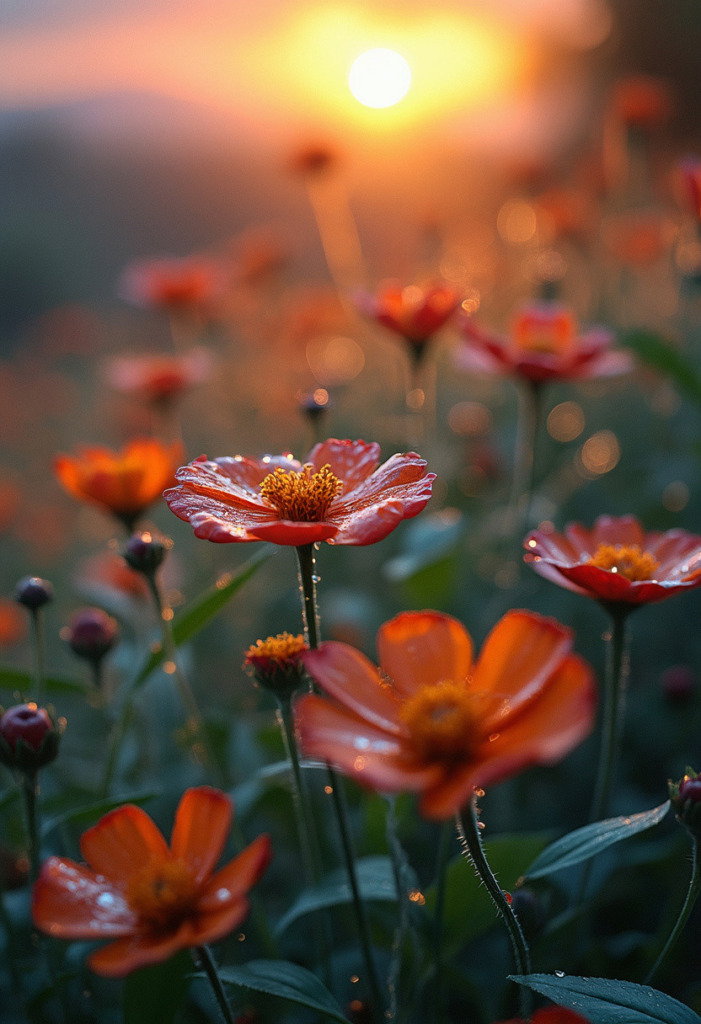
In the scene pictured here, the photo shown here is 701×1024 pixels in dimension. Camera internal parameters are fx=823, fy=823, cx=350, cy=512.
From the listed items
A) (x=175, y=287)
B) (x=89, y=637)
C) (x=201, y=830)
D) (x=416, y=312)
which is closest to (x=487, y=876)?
(x=201, y=830)

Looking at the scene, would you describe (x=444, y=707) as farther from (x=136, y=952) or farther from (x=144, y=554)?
(x=144, y=554)

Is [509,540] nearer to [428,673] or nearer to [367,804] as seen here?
[367,804]

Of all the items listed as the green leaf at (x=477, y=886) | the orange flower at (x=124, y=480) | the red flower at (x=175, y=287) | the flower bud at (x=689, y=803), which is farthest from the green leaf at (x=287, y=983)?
the red flower at (x=175, y=287)

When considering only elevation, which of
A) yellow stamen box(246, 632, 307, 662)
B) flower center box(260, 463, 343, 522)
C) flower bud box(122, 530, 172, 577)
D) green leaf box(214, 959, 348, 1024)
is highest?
flower center box(260, 463, 343, 522)

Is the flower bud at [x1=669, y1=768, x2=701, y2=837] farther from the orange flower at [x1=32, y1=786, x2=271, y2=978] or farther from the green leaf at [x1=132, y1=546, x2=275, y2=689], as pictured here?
the green leaf at [x1=132, y1=546, x2=275, y2=689]

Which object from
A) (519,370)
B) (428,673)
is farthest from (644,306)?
(428,673)

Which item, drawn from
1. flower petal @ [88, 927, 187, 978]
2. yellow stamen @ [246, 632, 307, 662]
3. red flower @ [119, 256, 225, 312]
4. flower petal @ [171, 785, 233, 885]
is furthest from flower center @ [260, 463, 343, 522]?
red flower @ [119, 256, 225, 312]

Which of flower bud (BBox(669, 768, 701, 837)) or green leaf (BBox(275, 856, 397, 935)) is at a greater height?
flower bud (BBox(669, 768, 701, 837))
